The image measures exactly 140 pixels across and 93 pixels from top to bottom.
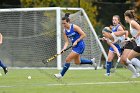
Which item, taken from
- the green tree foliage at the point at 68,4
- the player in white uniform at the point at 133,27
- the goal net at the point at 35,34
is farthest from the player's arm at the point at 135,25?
the green tree foliage at the point at 68,4

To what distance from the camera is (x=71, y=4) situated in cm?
3070

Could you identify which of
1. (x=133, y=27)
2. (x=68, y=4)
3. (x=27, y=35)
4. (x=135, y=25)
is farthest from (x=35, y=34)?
(x=135, y=25)

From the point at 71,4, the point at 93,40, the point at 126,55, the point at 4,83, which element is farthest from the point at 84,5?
the point at 4,83

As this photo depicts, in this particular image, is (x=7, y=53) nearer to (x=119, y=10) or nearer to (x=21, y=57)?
(x=21, y=57)

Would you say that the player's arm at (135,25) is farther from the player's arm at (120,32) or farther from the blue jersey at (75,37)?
the player's arm at (120,32)

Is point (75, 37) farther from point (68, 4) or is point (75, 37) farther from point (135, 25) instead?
point (68, 4)

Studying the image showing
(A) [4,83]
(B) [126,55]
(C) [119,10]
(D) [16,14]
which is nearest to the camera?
(A) [4,83]

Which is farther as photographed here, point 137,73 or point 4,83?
point 137,73

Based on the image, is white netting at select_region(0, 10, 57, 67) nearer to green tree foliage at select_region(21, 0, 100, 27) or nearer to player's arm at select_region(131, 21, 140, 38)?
green tree foliage at select_region(21, 0, 100, 27)

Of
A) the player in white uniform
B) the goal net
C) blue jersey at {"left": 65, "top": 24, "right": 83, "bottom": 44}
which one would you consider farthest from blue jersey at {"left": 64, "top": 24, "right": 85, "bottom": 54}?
the goal net

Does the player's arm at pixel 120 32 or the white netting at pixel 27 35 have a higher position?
the player's arm at pixel 120 32

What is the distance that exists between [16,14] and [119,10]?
7.60 metres

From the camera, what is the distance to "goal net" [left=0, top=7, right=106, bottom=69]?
23422 millimetres

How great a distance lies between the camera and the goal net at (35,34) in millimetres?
23422
